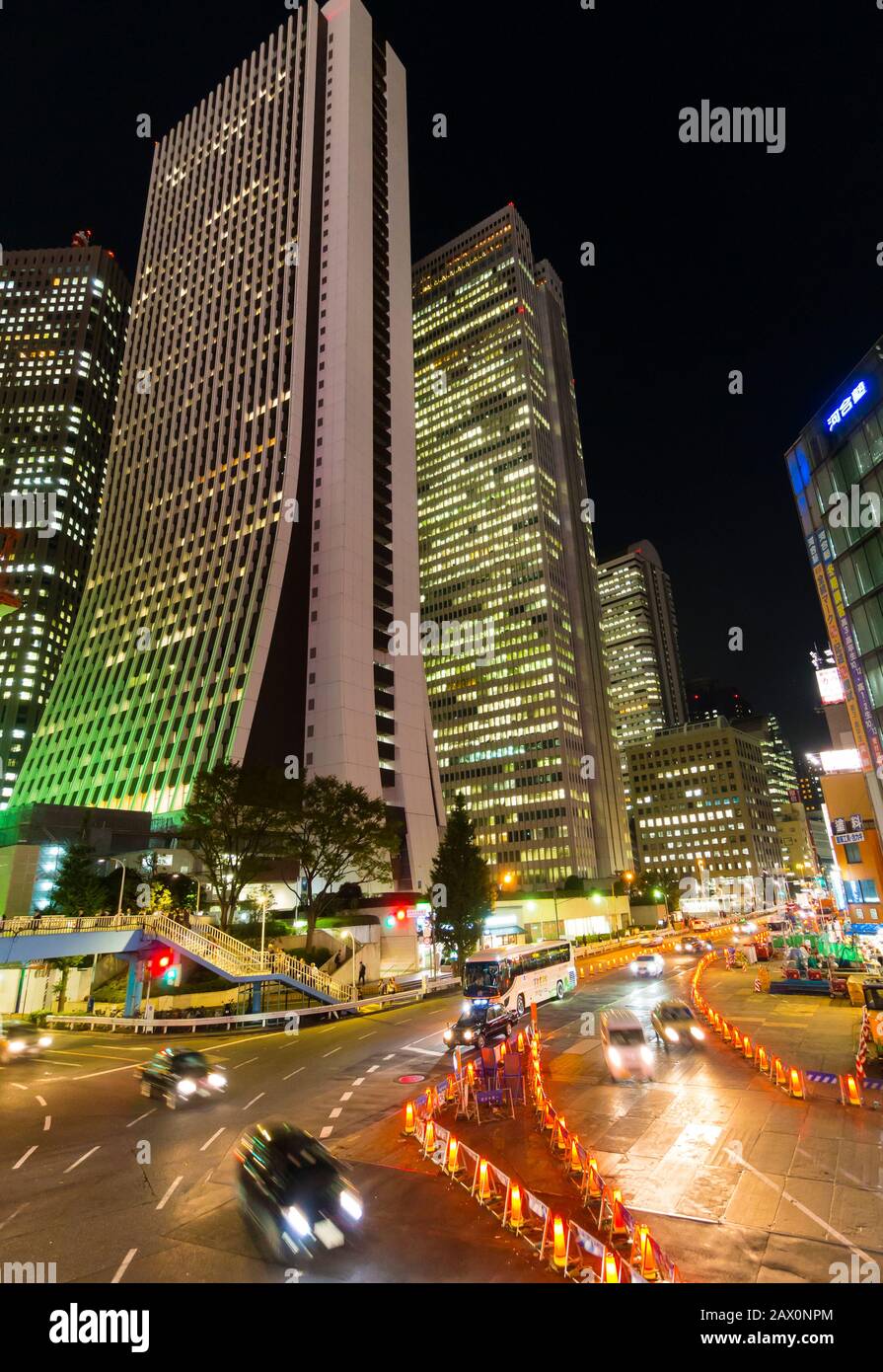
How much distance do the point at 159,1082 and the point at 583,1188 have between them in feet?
48.8

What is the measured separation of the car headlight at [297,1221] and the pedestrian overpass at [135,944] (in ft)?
96.1

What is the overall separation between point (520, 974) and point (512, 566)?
124854 mm

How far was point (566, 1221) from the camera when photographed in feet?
34.0

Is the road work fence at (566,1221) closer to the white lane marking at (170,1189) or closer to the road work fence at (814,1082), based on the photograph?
the white lane marking at (170,1189)

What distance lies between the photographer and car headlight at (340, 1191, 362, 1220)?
10.4 meters

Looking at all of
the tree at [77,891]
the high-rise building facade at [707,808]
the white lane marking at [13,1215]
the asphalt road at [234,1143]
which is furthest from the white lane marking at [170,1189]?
the high-rise building facade at [707,808]

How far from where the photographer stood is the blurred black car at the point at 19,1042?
31188 mm

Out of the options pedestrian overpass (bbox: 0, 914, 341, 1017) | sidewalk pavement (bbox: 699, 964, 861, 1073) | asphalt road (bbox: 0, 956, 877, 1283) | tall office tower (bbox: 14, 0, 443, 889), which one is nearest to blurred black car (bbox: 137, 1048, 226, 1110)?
asphalt road (bbox: 0, 956, 877, 1283)

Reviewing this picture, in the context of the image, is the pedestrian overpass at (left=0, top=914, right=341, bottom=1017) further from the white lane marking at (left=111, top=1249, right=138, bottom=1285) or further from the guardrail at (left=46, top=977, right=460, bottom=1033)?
the white lane marking at (left=111, top=1249, right=138, bottom=1285)

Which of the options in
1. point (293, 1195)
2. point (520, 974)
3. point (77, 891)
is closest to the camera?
point (293, 1195)

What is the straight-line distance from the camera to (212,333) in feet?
344

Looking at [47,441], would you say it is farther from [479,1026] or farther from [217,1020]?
[479,1026]

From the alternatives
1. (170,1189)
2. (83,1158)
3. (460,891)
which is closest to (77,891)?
(460,891)

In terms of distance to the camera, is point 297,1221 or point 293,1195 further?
point 293,1195
